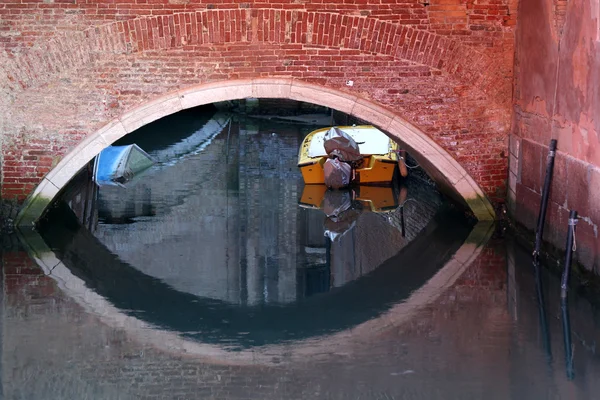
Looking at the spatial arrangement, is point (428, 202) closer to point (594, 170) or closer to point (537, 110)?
point (537, 110)

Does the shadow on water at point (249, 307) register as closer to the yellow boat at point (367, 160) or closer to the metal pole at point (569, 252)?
the metal pole at point (569, 252)

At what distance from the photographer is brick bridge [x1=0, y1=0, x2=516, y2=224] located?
1024 cm

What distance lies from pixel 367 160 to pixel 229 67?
15.5 ft

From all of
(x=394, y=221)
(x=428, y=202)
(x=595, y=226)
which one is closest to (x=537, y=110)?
(x=595, y=226)

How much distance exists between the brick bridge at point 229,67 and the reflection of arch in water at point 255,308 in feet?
3.23

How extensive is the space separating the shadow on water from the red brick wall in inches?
45.7

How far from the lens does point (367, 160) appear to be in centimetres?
1470

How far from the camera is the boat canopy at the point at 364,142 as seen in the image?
14594 millimetres

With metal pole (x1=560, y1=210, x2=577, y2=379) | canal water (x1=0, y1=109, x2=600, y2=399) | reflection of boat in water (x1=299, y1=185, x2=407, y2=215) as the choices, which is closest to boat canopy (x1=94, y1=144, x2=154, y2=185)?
canal water (x1=0, y1=109, x2=600, y2=399)

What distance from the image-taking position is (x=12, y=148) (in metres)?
10.6

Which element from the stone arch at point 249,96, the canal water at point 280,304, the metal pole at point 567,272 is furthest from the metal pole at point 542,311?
the stone arch at point 249,96

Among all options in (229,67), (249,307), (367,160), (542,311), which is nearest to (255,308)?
(249,307)

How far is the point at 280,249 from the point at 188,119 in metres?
13.9

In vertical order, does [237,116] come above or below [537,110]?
below
